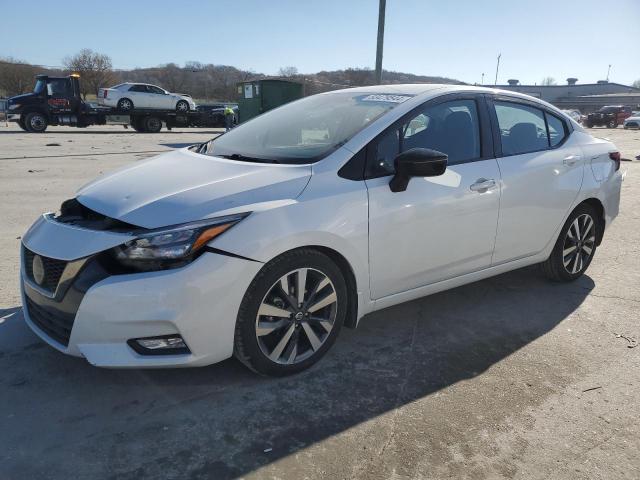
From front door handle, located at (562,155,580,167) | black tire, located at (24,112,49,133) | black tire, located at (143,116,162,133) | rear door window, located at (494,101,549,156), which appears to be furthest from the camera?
black tire, located at (143,116,162,133)

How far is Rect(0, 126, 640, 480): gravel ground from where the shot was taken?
2311 mm

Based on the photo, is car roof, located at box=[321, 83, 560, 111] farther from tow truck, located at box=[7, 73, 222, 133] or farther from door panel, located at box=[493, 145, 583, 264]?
tow truck, located at box=[7, 73, 222, 133]

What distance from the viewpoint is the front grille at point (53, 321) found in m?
2.63

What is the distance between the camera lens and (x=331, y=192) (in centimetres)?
294

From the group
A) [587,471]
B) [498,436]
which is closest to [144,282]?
[498,436]

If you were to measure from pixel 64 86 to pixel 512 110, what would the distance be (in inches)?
933

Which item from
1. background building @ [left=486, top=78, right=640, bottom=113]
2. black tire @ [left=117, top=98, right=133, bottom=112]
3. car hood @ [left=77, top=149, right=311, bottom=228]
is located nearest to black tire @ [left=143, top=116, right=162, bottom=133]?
black tire @ [left=117, top=98, right=133, bottom=112]

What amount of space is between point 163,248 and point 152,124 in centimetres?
2600

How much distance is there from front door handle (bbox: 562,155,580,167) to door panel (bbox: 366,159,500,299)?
35.2 inches

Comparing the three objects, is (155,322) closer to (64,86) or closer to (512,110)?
(512,110)

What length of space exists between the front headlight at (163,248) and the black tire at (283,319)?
0.35 meters

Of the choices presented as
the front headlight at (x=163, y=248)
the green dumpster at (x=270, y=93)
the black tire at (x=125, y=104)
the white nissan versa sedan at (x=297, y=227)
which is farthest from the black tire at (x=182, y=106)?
the front headlight at (x=163, y=248)

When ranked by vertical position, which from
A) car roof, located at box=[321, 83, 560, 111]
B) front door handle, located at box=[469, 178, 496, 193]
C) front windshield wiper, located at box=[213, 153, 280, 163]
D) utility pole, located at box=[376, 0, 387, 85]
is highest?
utility pole, located at box=[376, 0, 387, 85]

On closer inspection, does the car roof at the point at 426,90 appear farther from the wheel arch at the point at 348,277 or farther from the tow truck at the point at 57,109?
the tow truck at the point at 57,109
